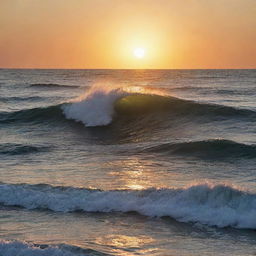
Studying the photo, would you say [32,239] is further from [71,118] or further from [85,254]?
[71,118]

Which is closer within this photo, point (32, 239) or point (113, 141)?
A: point (32, 239)

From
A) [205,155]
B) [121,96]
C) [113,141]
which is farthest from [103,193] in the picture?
[121,96]

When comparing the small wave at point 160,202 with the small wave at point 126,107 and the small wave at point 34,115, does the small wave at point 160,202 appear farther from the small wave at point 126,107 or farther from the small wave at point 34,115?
the small wave at point 34,115

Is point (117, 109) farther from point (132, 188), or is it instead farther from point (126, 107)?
point (132, 188)

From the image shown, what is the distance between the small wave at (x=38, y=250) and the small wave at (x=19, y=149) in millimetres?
8495

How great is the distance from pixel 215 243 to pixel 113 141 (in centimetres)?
1101

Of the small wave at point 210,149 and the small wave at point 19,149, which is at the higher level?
the small wave at point 210,149

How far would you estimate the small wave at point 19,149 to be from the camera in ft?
52.6

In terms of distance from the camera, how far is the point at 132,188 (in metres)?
11.0

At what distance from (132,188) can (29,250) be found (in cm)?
396

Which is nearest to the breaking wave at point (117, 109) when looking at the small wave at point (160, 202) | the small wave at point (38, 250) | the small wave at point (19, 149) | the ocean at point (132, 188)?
the ocean at point (132, 188)

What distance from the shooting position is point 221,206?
9.52 meters

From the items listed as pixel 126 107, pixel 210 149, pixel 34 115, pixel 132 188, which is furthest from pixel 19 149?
pixel 126 107

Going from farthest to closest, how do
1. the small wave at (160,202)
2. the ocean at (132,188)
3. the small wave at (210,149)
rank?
the small wave at (210,149) < the small wave at (160,202) < the ocean at (132,188)
